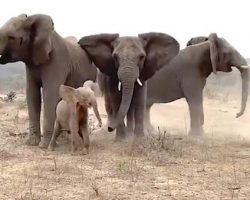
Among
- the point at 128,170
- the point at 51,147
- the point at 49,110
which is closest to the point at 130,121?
the point at 49,110

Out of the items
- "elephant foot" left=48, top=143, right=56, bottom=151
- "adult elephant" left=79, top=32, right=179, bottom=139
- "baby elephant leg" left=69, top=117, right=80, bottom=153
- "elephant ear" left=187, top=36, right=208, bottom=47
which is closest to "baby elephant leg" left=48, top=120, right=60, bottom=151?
"elephant foot" left=48, top=143, right=56, bottom=151

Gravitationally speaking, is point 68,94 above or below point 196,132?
above

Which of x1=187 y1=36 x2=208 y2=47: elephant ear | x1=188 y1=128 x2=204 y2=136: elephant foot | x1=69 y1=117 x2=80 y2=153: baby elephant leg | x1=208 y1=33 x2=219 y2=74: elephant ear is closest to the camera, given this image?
x1=69 y1=117 x2=80 y2=153: baby elephant leg

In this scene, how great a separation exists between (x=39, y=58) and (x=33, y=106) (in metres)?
1.03

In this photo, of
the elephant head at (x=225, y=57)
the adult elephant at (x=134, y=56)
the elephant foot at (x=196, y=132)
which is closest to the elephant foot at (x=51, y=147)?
A: the adult elephant at (x=134, y=56)

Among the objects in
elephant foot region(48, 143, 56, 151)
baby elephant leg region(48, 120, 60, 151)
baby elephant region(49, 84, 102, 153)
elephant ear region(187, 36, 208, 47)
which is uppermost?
elephant ear region(187, 36, 208, 47)

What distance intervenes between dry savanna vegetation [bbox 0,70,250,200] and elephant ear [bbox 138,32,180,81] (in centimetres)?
117

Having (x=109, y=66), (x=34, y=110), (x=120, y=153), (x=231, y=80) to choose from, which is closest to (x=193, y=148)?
(x=120, y=153)

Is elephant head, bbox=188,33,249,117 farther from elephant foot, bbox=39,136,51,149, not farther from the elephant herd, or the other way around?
elephant foot, bbox=39,136,51,149

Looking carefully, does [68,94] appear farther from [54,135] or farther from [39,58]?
[39,58]

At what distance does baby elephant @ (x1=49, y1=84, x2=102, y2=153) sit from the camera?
7844 mm

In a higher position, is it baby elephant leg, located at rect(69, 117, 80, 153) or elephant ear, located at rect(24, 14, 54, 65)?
elephant ear, located at rect(24, 14, 54, 65)

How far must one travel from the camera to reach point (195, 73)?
1129cm

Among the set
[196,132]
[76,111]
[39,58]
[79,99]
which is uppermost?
[39,58]
